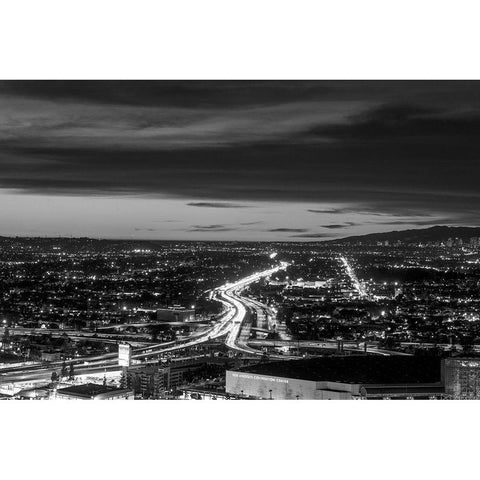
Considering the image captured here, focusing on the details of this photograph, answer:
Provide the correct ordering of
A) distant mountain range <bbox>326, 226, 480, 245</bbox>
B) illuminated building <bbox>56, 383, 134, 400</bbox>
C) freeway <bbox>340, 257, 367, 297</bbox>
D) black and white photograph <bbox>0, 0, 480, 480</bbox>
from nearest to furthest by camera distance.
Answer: black and white photograph <bbox>0, 0, 480, 480</bbox>
illuminated building <bbox>56, 383, 134, 400</bbox>
distant mountain range <bbox>326, 226, 480, 245</bbox>
freeway <bbox>340, 257, 367, 297</bbox>

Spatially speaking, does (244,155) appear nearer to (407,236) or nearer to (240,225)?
(240,225)

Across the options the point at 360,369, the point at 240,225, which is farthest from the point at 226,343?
the point at 360,369

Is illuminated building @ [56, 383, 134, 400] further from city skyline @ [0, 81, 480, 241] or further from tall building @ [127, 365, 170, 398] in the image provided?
city skyline @ [0, 81, 480, 241]

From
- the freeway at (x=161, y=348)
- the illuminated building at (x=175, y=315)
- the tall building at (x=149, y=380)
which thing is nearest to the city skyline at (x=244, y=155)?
the freeway at (x=161, y=348)

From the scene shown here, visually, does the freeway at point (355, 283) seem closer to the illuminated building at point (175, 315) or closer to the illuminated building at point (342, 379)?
the illuminated building at point (342, 379)

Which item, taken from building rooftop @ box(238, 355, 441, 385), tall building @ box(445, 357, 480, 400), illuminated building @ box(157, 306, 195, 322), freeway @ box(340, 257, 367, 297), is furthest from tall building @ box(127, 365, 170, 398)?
tall building @ box(445, 357, 480, 400)
